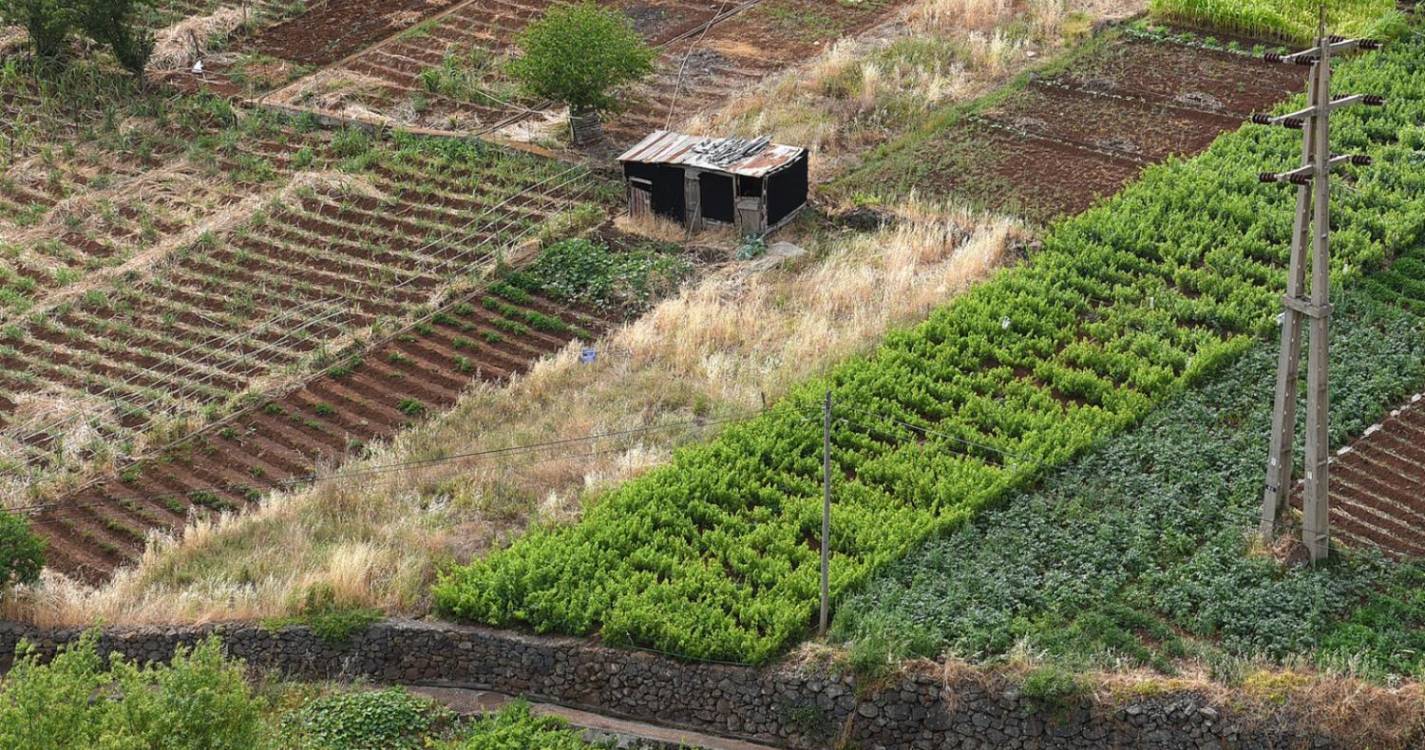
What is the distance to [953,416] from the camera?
73.6 feet

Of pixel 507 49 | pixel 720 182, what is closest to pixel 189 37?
pixel 507 49

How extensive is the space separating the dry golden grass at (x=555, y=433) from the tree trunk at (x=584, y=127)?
5.48 m

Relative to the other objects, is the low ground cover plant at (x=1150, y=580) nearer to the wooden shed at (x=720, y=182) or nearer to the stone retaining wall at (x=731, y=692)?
the stone retaining wall at (x=731, y=692)

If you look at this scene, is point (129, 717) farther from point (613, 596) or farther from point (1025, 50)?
point (1025, 50)

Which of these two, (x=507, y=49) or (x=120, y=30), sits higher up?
(x=120, y=30)

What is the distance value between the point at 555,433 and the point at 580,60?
9.61 meters

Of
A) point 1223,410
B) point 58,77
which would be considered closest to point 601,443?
point 1223,410

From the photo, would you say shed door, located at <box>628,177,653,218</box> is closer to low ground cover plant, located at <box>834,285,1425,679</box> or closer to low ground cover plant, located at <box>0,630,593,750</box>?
low ground cover plant, located at <box>834,285,1425,679</box>

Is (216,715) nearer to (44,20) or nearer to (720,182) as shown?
(720,182)

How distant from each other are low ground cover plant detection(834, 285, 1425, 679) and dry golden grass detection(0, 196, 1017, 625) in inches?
169

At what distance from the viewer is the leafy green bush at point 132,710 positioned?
1590 centimetres

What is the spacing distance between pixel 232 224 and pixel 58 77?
792 cm

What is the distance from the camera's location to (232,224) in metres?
29.5

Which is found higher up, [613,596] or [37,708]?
[37,708]
